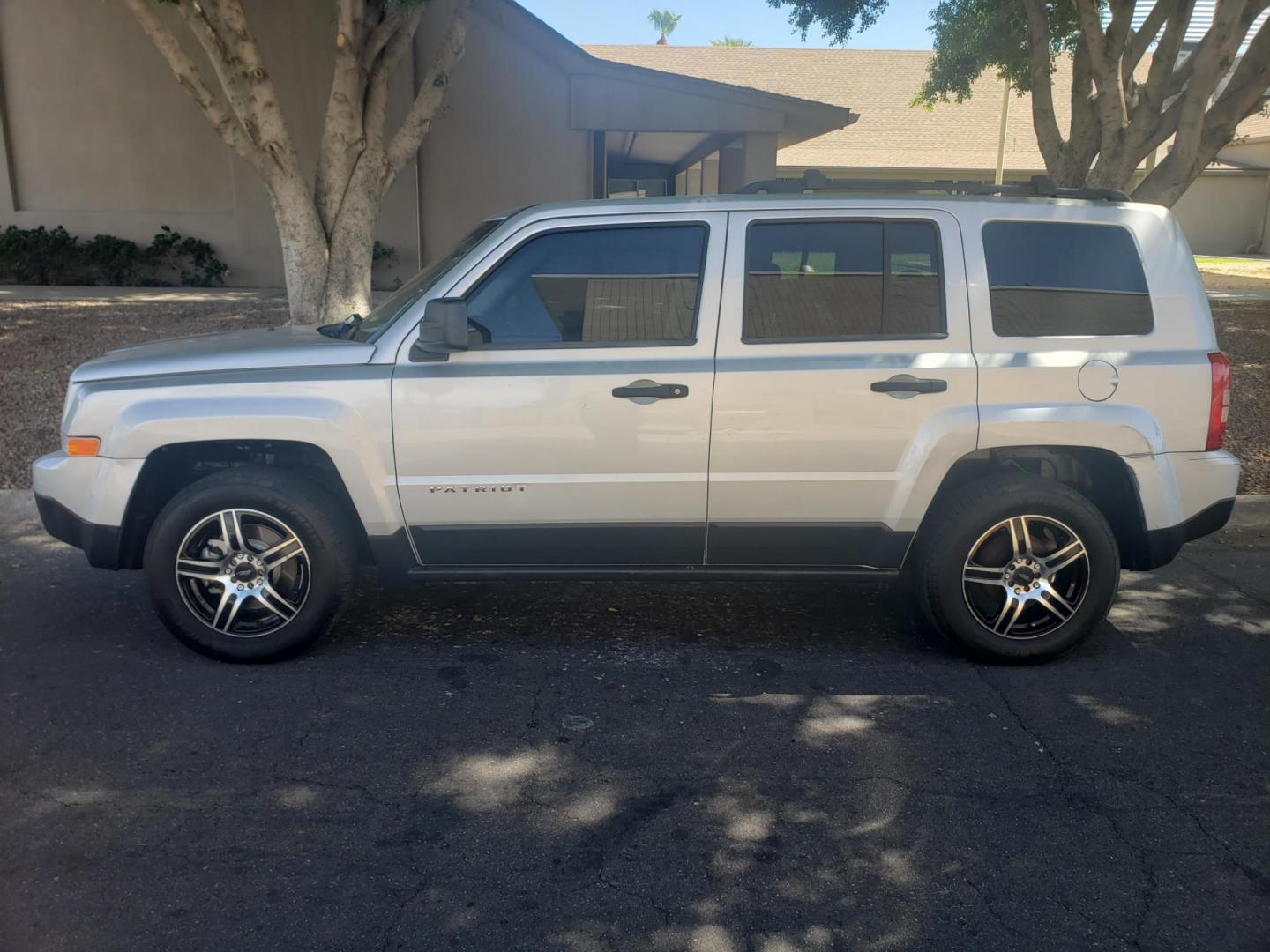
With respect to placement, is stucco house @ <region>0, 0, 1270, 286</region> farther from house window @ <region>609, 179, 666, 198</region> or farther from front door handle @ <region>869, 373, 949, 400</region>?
front door handle @ <region>869, 373, 949, 400</region>

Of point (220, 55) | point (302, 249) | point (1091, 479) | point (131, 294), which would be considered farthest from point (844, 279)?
point (131, 294)

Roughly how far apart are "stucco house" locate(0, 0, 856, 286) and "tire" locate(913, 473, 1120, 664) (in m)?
12.2

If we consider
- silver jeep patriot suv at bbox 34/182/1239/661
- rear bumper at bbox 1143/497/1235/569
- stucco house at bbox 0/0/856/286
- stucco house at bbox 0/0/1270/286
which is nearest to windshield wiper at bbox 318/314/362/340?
silver jeep patriot suv at bbox 34/182/1239/661

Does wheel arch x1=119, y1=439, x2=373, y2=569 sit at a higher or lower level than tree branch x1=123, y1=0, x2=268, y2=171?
lower

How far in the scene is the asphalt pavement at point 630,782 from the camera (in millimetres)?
3068

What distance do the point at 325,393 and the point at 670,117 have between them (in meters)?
12.2

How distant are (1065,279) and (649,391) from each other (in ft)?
6.24

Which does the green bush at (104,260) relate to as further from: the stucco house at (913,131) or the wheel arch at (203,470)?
the stucco house at (913,131)

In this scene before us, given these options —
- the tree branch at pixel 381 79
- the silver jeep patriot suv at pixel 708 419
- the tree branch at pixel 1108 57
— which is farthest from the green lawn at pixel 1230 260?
the silver jeep patriot suv at pixel 708 419

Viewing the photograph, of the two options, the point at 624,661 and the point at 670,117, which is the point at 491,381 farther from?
the point at 670,117

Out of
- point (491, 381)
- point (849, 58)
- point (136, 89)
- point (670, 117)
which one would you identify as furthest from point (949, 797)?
point (849, 58)

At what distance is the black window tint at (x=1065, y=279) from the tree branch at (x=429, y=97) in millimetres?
8144

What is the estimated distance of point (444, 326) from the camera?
4332mm

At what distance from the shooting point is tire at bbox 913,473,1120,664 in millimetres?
4637
